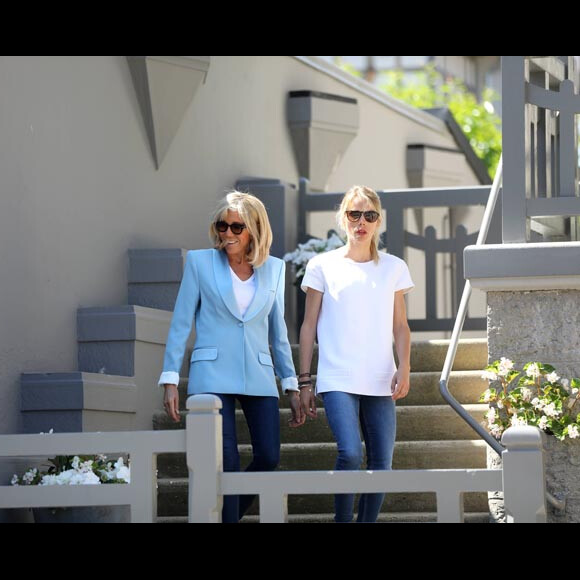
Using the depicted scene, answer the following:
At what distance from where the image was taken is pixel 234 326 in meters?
5.79

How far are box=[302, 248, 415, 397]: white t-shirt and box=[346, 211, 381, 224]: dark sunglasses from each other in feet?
0.57

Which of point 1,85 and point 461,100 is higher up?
point 461,100

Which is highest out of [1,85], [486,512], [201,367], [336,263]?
[1,85]

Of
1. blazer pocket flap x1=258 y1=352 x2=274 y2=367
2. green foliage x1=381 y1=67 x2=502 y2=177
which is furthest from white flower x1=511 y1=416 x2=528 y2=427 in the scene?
green foliage x1=381 y1=67 x2=502 y2=177

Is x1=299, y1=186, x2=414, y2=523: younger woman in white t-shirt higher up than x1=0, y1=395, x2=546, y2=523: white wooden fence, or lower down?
higher up

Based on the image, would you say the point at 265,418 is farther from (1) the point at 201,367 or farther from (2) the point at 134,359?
(2) the point at 134,359

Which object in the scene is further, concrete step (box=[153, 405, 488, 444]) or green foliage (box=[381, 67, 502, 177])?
green foliage (box=[381, 67, 502, 177])

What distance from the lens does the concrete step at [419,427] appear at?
24.3ft

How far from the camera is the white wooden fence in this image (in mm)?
4828

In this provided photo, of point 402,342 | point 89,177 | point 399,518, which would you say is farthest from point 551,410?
point 89,177

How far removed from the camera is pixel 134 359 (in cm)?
766

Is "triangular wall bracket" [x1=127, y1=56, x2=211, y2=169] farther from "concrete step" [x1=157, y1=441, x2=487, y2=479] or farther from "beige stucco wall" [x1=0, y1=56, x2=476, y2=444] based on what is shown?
"concrete step" [x1=157, y1=441, x2=487, y2=479]
